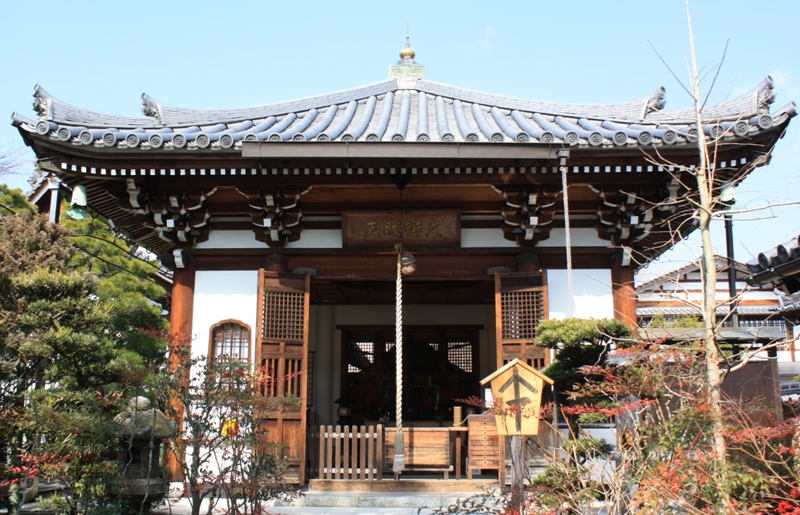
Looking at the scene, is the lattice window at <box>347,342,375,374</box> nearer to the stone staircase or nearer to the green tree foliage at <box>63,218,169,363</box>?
the green tree foliage at <box>63,218,169,363</box>

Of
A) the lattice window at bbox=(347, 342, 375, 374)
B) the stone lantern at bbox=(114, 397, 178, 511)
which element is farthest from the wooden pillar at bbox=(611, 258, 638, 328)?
the lattice window at bbox=(347, 342, 375, 374)

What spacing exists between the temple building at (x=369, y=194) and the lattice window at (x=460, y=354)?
5224 mm

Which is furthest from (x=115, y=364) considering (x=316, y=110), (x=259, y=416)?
(x=316, y=110)

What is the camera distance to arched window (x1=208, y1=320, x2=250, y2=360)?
29.1 feet

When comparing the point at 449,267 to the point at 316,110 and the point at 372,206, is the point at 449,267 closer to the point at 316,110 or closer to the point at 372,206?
the point at 372,206

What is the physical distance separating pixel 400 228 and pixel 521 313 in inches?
76.1

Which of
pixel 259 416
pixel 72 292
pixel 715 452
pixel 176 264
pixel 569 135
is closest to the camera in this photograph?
pixel 715 452

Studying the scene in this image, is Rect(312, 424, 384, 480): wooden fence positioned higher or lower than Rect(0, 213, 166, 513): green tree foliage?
lower

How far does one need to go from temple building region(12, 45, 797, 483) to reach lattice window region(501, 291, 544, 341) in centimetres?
2

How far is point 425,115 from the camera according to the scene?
10.0 meters

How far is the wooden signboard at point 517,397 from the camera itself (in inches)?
215

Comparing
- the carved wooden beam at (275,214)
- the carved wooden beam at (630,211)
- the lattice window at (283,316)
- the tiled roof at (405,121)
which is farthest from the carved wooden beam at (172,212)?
the carved wooden beam at (630,211)

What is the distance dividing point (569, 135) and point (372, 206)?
275 cm

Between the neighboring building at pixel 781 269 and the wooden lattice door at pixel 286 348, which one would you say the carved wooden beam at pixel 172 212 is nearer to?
the wooden lattice door at pixel 286 348
